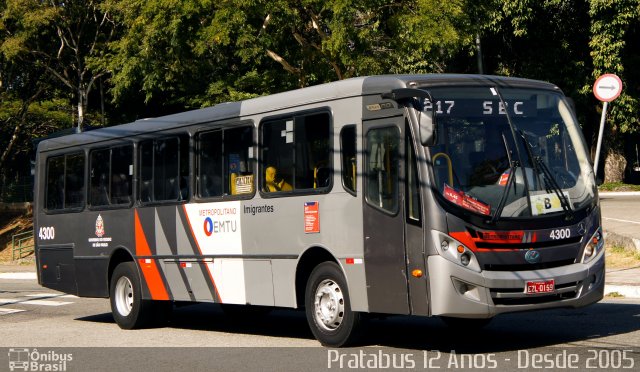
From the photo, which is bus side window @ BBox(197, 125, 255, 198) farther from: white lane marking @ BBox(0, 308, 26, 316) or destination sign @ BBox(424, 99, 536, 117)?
white lane marking @ BBox(0, 308, 26, 316)

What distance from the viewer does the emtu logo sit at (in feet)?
46.1

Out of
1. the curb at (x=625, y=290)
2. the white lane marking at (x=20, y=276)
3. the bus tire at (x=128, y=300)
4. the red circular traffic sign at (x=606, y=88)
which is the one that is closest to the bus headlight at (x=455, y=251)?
the bus tire at (x=128, y=300)

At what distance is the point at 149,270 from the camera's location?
15422mm

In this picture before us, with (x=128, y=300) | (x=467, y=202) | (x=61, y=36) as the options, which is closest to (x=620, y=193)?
(x=61, y=36)

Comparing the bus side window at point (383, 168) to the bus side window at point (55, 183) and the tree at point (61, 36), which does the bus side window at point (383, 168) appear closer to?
the bus side window at point (55, 183)

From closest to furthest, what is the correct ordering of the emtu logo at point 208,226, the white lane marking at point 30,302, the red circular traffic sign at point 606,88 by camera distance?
the emtu logo at point 208,226
the red circular traffic sign at point 606,88
the white lane marking at point 30,302

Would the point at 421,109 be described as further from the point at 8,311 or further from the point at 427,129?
the point at 8,311

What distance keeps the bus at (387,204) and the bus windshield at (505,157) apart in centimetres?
1

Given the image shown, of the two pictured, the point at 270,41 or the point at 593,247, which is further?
the point at 270,41

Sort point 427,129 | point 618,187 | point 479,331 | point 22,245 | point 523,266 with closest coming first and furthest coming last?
point 427,129
point 523,266
point 479,331
point 618,187
point 22,245

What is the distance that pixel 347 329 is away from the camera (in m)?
11.4

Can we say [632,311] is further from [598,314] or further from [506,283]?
[506,283]

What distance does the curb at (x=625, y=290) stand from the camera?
16188 mm

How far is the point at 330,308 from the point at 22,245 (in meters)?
37.1
